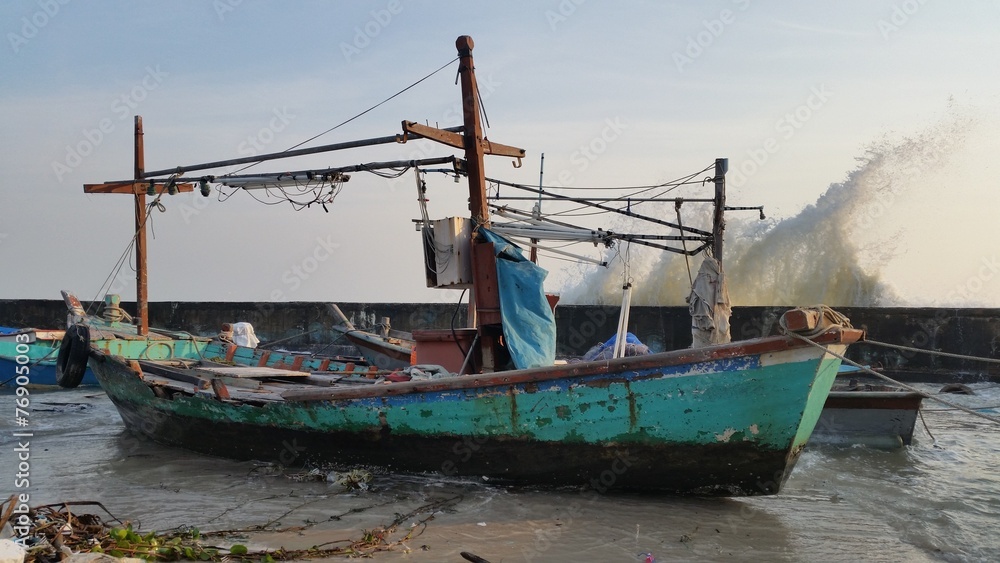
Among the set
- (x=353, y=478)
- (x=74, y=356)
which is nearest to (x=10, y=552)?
(x=353, y=478)

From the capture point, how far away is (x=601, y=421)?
20.1 feet

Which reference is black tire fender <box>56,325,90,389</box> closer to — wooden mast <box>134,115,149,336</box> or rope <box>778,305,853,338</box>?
wooden mast <box>134,115,149,336</box>

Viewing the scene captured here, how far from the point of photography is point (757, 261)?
22672mm

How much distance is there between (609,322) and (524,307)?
33.7 ft

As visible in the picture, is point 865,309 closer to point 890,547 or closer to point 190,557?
point 890,547

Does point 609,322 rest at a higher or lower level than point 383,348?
higher

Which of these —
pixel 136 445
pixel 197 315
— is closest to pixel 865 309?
pixel 136 445

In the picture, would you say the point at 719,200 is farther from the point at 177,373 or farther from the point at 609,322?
the point at 177,373

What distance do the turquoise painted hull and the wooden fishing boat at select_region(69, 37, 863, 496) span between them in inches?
0.5

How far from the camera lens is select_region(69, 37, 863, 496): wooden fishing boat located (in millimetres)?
5730

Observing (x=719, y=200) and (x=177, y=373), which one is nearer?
(x=177, y=373)

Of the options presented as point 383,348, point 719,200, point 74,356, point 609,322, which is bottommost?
point 383,348

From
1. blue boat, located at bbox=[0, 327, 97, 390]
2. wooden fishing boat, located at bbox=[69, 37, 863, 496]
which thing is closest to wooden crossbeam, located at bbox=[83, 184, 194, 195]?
wooden fishing boat, located at bbox=[69, 37, 863, 496]

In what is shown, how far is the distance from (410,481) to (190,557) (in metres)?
2.60
